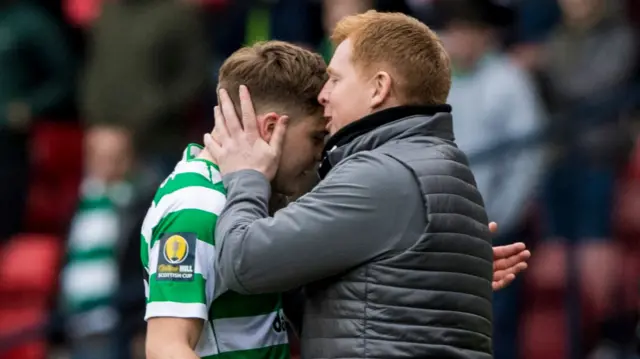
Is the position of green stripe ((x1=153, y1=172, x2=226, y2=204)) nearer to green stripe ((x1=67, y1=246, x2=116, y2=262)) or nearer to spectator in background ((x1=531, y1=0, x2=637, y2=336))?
spectator in background ((x1=531, y1=0, x2=637, y2=336))

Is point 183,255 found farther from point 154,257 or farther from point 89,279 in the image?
point 89,279

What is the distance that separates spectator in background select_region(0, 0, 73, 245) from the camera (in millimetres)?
9656

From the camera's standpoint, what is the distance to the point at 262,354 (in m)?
3.99

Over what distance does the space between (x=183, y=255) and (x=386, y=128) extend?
599mm

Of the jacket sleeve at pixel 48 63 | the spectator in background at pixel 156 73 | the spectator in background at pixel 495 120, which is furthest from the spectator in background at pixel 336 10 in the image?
the jacket sleeve at pixel 48 63

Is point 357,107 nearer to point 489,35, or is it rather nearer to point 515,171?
point 515,171

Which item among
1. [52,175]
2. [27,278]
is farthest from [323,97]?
[52,175]

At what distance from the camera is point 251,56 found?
4.01 meters

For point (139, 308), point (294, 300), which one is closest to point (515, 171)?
point (139, 308)

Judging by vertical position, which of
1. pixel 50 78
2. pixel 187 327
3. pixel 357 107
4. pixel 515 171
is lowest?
pixel 187 327

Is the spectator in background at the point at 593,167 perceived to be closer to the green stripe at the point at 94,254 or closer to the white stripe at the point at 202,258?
the green stripe at the point at 94,254

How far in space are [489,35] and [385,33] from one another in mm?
4195

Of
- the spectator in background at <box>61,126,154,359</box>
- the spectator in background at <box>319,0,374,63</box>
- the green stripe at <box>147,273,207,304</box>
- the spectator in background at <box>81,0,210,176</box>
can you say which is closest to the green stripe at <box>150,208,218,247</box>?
the green stripe at <box>147,273,207,304</box>

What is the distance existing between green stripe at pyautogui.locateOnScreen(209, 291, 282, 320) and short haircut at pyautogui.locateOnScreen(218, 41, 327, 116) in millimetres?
483
